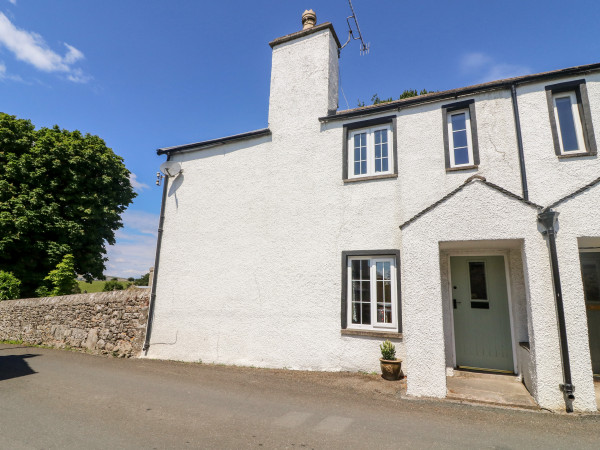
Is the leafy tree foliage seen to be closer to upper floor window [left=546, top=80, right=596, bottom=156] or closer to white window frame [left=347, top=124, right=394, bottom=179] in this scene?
white window frame [left=347, top=124, right=394, bottom=179]

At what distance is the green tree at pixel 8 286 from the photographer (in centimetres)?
1531

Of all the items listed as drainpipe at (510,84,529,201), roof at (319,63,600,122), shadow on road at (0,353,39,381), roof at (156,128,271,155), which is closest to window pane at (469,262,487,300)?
drainpipe at (510,84,529,201)

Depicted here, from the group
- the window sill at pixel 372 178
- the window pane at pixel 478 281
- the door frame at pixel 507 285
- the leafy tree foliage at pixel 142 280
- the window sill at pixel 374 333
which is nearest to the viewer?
the door frame at pixel 507 285

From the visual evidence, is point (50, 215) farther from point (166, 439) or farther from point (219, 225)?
point (166, 439)

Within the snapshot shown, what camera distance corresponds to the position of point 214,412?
201 inches

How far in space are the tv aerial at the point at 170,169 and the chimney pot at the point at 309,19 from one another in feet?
20.3

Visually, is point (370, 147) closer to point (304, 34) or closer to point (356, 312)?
point (356, 312)

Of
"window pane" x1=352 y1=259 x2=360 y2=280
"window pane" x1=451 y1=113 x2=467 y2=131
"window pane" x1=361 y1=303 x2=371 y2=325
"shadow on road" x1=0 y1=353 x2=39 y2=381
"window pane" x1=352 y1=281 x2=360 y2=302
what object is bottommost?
"shadow on road" x1=0 y1=353 x2=39 y2=381

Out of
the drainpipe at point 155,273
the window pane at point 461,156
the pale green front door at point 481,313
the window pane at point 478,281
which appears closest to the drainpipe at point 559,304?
the pale green front door at point 481,313

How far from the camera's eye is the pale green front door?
22.5ft

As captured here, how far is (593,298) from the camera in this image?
21.3ft

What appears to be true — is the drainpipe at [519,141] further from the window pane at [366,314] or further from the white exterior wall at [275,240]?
the window pane at [366,314]

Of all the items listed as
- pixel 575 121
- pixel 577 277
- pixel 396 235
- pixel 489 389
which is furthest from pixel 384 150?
pixel 489 389

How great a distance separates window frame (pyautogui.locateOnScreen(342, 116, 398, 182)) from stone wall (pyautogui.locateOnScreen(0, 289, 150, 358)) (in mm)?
7407
